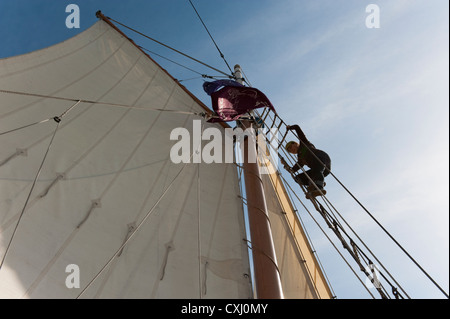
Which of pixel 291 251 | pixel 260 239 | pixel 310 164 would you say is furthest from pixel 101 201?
pixel 310 164

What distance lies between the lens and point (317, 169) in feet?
18.4

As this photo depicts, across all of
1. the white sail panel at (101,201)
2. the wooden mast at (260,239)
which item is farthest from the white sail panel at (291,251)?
the wooden mast at (260,239)

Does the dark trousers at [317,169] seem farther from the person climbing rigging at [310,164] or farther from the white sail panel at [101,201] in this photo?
the white sail panel at [101,201]

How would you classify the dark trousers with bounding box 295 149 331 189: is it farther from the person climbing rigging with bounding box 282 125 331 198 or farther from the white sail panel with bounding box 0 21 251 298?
the white sail panel with bounding box 0 21 251 298

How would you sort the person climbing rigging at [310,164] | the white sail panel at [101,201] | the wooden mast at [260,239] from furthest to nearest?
the person climbing rigging at [310,164] → the white sail panel at [101,201] → the wooden mast at [260,239]

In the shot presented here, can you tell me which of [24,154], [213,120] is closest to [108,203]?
[24,154]

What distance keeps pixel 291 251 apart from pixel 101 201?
2.90m

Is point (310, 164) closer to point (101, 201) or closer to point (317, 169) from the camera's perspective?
point (317, 169)

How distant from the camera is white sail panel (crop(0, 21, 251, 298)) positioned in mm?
3274

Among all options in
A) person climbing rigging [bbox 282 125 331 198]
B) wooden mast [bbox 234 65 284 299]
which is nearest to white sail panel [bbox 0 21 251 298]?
wooden mast [bbox 234 65 284 299]

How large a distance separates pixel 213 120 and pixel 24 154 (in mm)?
3287

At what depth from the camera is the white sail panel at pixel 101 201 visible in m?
3.27

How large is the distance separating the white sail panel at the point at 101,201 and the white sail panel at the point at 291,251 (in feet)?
3.25

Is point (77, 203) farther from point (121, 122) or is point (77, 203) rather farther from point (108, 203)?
point (121, 122)
